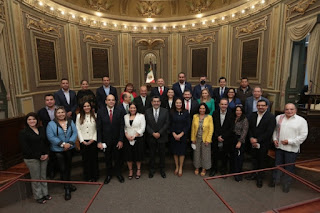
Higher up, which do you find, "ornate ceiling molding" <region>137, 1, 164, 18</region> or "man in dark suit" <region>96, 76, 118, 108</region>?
"ornate ceiling molding" <region>137, 1, 164, 18</region>

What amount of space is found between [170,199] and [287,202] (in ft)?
5.15

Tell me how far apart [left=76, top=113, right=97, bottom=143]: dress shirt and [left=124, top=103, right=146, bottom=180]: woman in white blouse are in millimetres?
553

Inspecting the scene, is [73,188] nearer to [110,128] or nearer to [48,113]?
[110,128]

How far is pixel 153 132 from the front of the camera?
3127mm

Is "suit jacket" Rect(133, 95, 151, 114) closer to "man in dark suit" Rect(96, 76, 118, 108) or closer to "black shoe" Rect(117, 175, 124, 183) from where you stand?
"man in dark suit" Rect(96, 76, 118, 108)

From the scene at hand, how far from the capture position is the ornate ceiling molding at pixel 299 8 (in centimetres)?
441

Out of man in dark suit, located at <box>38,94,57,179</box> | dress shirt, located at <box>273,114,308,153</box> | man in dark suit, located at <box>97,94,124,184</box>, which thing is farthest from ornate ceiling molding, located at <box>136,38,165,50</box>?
dress shirt, located at <box>273,114,308,153</box>

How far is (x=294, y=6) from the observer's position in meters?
4.81

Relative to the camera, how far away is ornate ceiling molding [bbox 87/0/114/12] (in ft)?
25.0

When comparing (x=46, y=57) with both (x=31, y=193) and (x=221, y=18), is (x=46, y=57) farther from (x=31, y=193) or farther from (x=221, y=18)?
(x=221, y=18)

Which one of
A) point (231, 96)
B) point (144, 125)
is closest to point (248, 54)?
point (231, 96)

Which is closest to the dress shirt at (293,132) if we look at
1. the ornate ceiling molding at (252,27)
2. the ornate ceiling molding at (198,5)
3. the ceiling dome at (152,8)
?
the ornate ceiling molding at (252,27)

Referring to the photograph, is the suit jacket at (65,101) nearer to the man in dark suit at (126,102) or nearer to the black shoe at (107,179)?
the man in dark suit at (126,102)

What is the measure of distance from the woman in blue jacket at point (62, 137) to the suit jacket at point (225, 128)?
7.90ft
